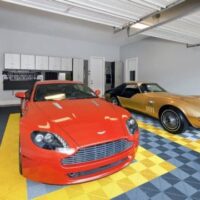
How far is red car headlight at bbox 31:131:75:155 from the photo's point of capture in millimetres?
1525

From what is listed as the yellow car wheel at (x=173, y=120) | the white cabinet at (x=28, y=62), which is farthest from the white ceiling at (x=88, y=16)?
the yellow car wheel at (x=173, y=120)

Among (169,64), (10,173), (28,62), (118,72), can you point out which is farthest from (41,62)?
(10,173)

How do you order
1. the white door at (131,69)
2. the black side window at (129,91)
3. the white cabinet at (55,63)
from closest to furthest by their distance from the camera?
the black side window at (129,91), the white cabinet at (55,63), the white door at (131,69)

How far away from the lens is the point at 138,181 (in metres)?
1.93

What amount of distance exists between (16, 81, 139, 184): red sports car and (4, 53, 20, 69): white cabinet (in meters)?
5.29

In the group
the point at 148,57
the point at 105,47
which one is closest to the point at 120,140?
the point at 148,57

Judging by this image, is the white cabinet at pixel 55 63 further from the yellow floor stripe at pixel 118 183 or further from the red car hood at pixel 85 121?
the yellow floor stripe at pixel 118 183

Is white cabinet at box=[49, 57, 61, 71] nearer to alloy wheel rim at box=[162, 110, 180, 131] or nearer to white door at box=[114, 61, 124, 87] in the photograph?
white door at box=[114, 61, 124, 87]

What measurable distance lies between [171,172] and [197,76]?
15.7 feet

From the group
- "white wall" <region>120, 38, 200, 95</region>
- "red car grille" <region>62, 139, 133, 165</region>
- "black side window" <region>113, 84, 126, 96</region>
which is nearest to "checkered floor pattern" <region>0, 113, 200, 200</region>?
"red car grille" <region>62, 139, 133, 165</region>

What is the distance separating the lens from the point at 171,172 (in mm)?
2131

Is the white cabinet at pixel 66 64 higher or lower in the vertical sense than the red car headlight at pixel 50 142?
A: higher

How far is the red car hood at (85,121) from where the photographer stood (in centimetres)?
164

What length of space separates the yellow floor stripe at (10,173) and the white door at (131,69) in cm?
645
